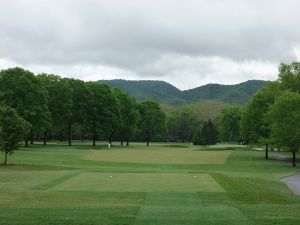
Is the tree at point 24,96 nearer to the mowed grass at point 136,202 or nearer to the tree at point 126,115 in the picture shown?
the tree at point 126,115

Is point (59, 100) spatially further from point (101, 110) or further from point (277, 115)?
point (277, 115)

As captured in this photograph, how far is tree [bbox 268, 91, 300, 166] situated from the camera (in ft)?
205

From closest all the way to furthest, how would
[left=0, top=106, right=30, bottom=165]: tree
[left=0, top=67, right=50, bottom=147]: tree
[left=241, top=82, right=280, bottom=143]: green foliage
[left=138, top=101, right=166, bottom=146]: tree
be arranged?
1. [left=0, top=106, right=30, bottom=165]: tree
2. [left=0, top=67, right=50, bottom=147]: tree
3. [left=241, top=82, right=280, bottom=143]: green foliage
4. [left=138, top=101, right=166, bottom=146]: tree

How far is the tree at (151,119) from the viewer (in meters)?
129

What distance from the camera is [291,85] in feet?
260

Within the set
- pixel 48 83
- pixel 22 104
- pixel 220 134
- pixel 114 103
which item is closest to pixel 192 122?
pixel 220 134

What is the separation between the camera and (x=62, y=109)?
9350cm

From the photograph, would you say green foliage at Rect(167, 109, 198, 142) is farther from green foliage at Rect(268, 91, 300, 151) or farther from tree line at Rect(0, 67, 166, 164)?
green foliage at Rect(268, 91, 300, 151)

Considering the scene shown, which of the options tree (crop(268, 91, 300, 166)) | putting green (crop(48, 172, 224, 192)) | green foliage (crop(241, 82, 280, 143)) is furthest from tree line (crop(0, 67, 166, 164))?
tree (crop(268, 91, 300, 166))

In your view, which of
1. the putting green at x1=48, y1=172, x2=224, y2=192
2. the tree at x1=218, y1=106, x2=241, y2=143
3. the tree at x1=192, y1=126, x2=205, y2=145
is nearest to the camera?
the putting green at x1=48, y1=172, x2=224, y2=192

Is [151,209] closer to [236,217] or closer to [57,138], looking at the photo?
[236,217]

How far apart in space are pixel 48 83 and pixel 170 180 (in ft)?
223

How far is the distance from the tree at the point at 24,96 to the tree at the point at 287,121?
3839cm

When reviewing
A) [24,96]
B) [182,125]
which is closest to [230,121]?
[182,125]
